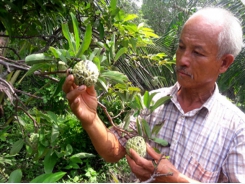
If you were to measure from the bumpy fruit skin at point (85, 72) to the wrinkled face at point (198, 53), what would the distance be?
0.50 m

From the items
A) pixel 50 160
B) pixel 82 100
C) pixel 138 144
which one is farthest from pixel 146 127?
pixel 50 160

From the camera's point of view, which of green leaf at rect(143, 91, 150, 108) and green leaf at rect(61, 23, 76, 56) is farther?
green leaf at rect(143, 91, 150, 108)

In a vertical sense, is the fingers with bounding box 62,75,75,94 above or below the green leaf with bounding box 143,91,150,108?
above

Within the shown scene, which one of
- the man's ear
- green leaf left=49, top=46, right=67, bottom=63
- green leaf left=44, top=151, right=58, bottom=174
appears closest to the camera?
green leaf left=49, top=46, right=67, bottom=63

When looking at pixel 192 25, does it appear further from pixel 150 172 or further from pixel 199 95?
pixel 150 172

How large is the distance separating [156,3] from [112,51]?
13.7 m

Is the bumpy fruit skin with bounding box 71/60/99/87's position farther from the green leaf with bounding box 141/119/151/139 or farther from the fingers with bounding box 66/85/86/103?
the green leaf with bounding box 141/119/151/139

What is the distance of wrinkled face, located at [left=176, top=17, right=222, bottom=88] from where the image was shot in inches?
49.1

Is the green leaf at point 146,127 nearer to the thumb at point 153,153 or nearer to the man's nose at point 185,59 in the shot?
the thumb at point 153,153

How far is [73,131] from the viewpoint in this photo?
390cm

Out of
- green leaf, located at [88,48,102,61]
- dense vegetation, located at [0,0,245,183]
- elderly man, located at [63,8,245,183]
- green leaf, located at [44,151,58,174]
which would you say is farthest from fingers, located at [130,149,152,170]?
green leaf, located at [88,48,102,61]

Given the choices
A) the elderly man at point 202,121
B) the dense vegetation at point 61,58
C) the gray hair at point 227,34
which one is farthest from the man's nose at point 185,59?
the dense vegetation at point 61,58

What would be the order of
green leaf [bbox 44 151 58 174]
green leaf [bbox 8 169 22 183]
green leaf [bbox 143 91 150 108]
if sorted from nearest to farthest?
green leaf [bbox 8 169 22 183] < green leaf [bbox 44 151 58 174] < green leaf [bbox 143 91 150 108]

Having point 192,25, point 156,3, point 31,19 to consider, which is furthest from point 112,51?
point 156,3
